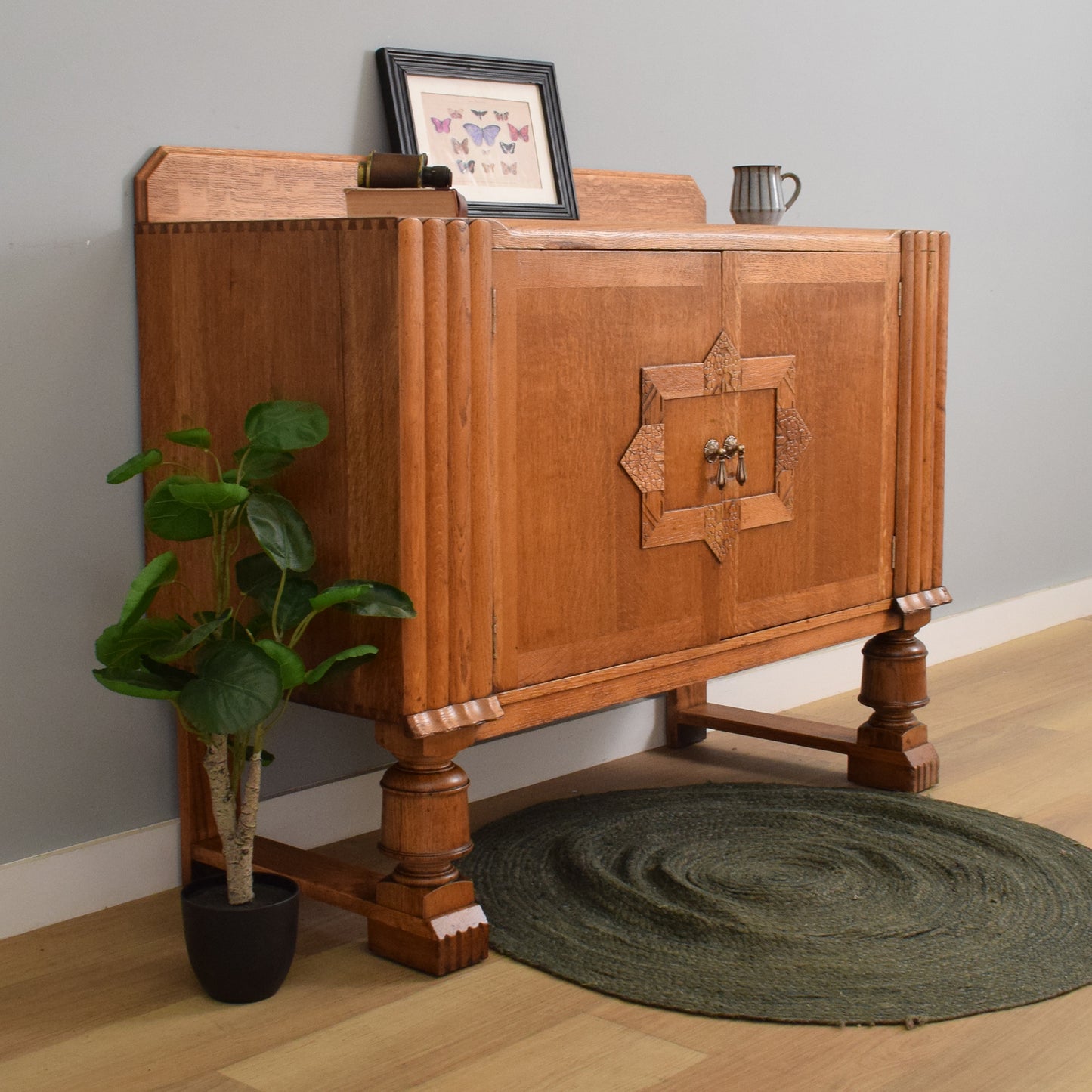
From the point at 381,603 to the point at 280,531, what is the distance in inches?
6.1

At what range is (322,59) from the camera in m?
2.31

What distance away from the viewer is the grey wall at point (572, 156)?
6.66 ft

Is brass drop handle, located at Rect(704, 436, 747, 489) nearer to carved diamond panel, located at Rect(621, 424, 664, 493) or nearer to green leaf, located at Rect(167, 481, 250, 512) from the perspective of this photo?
carved diamond panel, located at Rect(621, 424, 664, 493)

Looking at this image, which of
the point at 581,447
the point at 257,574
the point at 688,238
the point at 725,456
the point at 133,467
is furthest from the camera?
the point at 725,456

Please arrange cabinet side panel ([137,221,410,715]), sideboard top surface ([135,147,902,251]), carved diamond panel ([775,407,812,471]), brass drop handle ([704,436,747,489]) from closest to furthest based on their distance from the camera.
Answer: cabinet side panel ([137,221,410,715]) → sideboard top surface ([135,147,902,251]) → brass drop handle ([704,436,747,489]) → carved diamond panel ([775,407,812,471])

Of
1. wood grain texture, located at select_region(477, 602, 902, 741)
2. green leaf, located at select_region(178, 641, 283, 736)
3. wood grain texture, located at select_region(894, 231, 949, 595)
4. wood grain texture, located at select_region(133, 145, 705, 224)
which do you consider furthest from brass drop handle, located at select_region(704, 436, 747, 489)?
green leaf, located at select_region(178, 641, 283, 736)

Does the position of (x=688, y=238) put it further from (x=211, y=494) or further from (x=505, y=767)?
(x=505, y=767)

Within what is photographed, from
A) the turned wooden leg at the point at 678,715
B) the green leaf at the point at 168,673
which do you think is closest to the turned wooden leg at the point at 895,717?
the turned wooden leg at the point at 678,715

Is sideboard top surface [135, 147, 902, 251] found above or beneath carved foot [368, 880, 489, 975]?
above

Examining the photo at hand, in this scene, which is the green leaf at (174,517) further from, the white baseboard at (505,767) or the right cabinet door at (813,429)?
the right cabinet door at (813,429)

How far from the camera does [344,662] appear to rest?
6.08ft

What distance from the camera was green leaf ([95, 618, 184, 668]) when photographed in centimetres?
176

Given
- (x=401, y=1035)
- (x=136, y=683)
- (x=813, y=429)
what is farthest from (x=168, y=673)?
(x=813, y=429)

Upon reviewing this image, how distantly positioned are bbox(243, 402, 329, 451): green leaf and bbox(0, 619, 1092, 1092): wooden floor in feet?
2.32
